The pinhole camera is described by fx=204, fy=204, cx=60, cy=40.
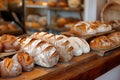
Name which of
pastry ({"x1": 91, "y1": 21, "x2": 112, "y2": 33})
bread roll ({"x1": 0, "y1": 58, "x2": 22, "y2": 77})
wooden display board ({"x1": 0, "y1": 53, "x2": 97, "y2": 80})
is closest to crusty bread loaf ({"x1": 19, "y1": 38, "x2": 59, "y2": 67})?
wooden display board ({"x1": 0, "y1": 53, "x2": 97, "y2": 80})

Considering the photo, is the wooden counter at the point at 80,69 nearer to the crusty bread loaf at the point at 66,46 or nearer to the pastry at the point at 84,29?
the crusty bread loaf at the point at 66,46

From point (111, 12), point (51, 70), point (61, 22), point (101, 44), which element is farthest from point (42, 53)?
point (61, 22)

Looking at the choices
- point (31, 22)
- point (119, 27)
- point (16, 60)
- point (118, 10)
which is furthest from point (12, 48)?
point (31, 22)

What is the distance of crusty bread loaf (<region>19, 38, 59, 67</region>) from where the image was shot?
108 cm

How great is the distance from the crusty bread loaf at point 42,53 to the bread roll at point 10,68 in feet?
0.46

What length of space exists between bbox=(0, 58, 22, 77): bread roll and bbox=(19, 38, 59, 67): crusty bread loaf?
0.14m

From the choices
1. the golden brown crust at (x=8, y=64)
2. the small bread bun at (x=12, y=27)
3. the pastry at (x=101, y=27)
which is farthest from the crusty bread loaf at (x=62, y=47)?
the small bread bun at (x=12, y=27)

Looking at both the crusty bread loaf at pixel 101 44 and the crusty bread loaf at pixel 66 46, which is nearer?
the crusty bread loaf at pixel 66 46

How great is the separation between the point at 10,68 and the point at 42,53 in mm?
197

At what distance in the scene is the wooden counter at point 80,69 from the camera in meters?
1.04

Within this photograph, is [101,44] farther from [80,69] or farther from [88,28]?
[80,69]

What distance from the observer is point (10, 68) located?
3.18 feet

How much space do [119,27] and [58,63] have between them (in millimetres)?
1050

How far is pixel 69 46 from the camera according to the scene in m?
1.24
